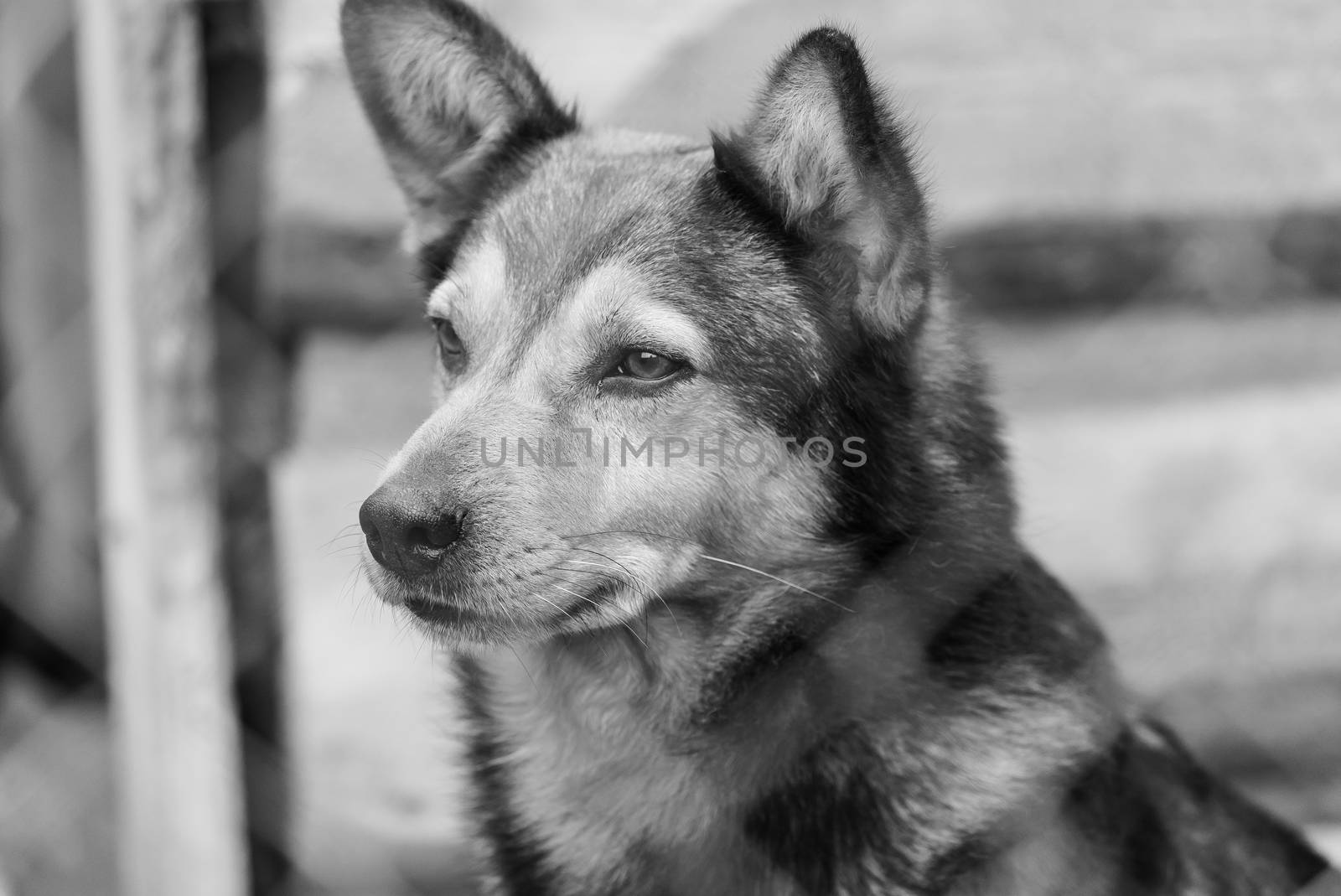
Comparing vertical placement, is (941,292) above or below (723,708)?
above

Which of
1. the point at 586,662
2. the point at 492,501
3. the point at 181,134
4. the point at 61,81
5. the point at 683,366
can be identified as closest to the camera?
the point at 492,501

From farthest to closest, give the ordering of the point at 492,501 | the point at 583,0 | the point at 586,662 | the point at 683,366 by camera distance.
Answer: the point at 583,0 → the point at 586,662 → the point at 683,366 → the point at 492,501

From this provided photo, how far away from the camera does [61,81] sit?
352 cm

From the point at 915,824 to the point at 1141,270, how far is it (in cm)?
181

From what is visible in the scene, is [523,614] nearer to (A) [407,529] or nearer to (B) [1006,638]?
(A) [407,529]

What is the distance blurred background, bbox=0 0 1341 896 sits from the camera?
2.98 m

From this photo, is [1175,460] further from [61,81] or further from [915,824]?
[61,81]

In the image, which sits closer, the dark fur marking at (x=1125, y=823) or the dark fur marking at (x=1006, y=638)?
the dark fur marking at (x=1125, y=823)

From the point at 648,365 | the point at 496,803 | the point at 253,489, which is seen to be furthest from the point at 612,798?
the point at 253,489

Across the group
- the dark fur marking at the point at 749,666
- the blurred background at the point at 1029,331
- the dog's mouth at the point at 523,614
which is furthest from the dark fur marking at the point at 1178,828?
the blurred background at the point at 1029,331

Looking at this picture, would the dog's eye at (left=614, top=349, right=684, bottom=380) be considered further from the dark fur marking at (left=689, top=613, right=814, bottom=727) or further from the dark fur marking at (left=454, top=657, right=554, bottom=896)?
the dark fur marking at (left=454, top=657, right=554, bottom=896)

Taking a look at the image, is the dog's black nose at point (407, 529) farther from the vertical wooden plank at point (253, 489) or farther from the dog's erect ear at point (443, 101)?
the vertical wooden plank at point (253, 489)

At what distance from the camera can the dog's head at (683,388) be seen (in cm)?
179

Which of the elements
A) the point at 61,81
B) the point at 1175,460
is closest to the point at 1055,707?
the point at 1175,460
